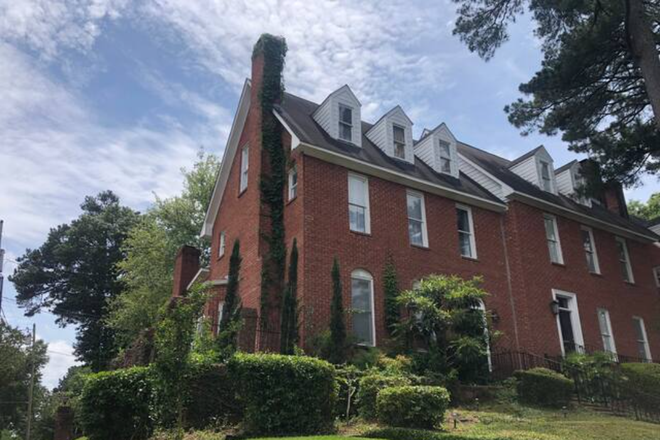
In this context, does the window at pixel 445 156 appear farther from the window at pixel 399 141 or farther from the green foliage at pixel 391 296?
the green foliage at pixel 391 296

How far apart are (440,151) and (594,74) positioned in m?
5.66

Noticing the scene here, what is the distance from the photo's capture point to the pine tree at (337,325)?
44.4ft

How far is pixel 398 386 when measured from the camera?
36.2 feet

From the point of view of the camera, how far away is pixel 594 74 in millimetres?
16797

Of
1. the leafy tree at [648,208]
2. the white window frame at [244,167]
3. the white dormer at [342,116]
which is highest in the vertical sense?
the leafy tree at [648,208]

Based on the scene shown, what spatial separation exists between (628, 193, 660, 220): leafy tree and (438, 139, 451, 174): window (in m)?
26.4

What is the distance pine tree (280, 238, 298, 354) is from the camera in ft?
46.0

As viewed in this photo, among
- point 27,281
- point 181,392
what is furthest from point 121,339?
point 181,392

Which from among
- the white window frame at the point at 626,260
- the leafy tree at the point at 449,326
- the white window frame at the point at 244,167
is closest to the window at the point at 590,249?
the white window frame at the point at 626,260

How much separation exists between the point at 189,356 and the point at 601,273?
18.3 meters

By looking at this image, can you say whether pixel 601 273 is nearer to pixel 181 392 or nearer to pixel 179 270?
pixel 179 270

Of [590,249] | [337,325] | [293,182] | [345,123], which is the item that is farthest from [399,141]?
[590,249]

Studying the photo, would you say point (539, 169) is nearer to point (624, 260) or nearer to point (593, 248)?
point (593, 248)

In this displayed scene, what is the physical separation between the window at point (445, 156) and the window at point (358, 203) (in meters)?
4.41
